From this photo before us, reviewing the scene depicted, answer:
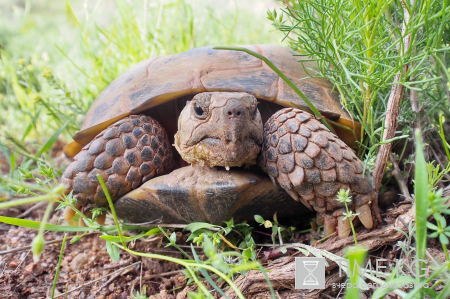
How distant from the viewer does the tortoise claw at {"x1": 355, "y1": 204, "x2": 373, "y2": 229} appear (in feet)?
5.03

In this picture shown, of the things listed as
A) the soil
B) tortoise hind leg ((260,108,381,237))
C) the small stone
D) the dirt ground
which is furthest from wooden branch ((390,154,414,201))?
the small stone

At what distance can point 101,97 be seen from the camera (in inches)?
91.9

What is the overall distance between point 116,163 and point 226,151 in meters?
0.66

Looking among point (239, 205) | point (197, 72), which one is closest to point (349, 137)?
point (239, 205)

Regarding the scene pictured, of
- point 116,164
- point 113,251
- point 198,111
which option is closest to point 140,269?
point 113,251

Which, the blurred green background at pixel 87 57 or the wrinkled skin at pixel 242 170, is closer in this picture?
the wrinkled skin at pixel 242 170

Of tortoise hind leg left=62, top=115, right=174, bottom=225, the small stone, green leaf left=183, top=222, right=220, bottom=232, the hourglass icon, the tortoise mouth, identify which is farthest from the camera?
the small stone

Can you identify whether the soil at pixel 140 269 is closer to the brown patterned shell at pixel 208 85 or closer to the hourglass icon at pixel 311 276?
the hourglass icon at pixel 311 276

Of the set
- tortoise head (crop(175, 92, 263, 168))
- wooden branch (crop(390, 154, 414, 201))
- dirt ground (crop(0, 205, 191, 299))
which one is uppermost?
tortoise head (crop(175, 92, 263, 168))

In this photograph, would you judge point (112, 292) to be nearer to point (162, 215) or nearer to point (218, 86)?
point (162, 215)

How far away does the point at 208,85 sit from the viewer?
187cm

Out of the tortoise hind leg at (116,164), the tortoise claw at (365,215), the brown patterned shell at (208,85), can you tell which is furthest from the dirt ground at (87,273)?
the tortoise claw at (365,215)

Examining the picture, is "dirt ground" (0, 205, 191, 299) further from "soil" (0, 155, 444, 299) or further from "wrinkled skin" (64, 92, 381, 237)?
"wrinkled skin" (64, 92, 381, 237)

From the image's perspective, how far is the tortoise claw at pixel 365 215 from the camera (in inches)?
60.4
